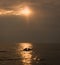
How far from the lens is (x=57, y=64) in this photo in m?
105

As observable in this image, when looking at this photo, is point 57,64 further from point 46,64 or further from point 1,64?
point 1,64

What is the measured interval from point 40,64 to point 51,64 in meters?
5.57

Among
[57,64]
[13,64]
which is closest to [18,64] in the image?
[13,64]

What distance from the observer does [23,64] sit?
103500mm

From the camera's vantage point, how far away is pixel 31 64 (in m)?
102

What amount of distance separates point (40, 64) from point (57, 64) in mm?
8288

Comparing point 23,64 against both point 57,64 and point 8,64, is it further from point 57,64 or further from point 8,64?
point 57,64

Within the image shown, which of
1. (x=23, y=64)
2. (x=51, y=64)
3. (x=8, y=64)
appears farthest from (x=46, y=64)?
(x=8, y=64)

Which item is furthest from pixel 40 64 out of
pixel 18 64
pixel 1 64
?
pixel 1 64

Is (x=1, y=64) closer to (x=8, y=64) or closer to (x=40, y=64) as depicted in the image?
(x=8, y=64)

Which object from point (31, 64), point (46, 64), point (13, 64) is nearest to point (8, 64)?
point (13, 64)

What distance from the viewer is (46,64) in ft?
348

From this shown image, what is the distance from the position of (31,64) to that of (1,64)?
14.4 meters

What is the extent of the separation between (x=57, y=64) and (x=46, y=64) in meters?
5.38
